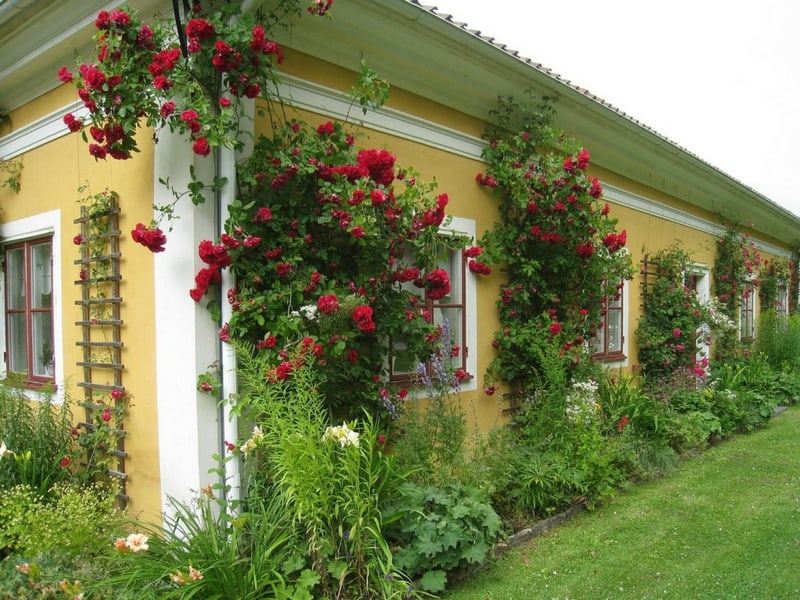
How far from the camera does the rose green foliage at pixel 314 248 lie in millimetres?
3186

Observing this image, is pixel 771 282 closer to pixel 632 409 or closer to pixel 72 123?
pixel 632 409

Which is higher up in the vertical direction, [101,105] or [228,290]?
[101,105]

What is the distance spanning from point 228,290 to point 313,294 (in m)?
0.50

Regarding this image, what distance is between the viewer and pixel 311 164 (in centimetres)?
330

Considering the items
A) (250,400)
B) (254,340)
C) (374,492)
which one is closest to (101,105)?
(254,340)

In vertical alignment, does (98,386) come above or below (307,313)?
below

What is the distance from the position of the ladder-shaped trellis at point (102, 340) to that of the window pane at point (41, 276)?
86 centimetres

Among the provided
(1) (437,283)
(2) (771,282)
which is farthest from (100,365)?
(2) (771,282)

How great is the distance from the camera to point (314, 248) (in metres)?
3.44

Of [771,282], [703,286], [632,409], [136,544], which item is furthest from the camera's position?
[771,282]

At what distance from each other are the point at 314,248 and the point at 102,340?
1.79m

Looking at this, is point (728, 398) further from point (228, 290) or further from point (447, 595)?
point (228, 290)

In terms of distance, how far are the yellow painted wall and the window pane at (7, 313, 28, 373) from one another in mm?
1014

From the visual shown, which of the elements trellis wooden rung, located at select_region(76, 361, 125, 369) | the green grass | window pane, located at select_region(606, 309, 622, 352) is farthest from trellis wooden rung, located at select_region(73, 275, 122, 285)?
window pane, located at select_region(606, 309, 622, 352)
